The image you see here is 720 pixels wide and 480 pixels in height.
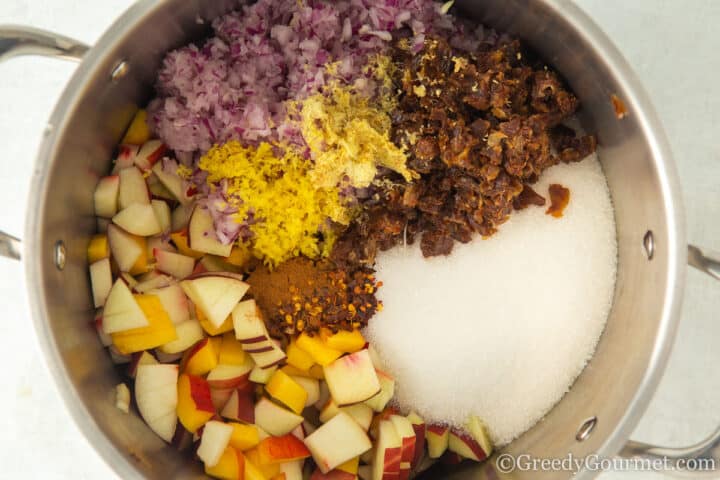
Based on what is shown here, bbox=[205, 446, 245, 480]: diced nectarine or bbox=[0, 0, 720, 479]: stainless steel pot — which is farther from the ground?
bbox=[0, 0, 720, 479]: stainless steel pot

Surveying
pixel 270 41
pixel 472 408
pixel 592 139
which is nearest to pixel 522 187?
pixel 592 139

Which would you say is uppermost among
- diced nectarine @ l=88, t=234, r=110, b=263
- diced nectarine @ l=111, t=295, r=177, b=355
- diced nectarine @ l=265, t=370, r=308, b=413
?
diced nectarine @ l=88, t=234, r=110, b=263

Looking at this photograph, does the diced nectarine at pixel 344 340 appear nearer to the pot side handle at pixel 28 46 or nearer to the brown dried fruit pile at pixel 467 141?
the brown dried fruit pile at pixel 467 141

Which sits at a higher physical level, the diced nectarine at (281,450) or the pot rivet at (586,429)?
the pot rivet at (586,429)

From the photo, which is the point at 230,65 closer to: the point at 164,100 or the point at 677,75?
the point at 164,100

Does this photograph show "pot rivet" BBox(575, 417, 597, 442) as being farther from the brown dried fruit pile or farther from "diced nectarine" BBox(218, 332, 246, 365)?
"diced nectarine" BBox(218, 332, 246, 365)

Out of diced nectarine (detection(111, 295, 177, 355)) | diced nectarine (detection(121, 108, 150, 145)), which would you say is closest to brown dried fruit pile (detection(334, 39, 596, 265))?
diced nectarine (detection(111, 295, 177, 355))

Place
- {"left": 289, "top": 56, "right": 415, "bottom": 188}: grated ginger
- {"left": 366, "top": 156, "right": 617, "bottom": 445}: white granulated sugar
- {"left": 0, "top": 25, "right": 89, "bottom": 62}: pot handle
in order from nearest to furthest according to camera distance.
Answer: {"left": 0, "top": 25, "right": 89, "bottom": 62}: pot handle → {"left": 289, "top": 56, "right": 415, "bottom": 188}: grated ginger → {"left": 366, "top": 156, "right": 617, "bottom": 445}: white granulated sugar

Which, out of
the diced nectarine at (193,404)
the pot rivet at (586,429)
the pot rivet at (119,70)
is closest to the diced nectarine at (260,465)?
the diced nectarine at (193,404)
